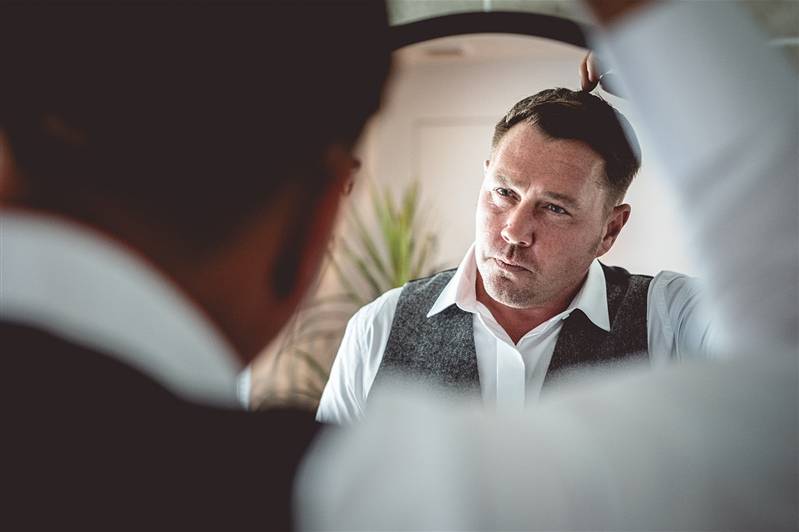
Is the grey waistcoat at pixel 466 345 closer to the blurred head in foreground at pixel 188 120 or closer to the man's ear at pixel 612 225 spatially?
the man's ear at pixel 612 225

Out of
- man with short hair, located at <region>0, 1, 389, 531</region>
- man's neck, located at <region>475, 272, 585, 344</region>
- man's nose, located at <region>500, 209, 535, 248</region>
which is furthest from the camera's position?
man's neck, located at <region>475, 272, 585, 344</region>

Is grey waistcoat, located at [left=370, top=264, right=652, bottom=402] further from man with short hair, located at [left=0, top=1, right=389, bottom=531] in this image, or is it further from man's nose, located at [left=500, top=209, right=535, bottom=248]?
man with short hair, located at [left=0, top=1, right=389, bottom=531]

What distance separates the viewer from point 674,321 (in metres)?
1.62

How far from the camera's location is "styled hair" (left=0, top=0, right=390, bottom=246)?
369mm

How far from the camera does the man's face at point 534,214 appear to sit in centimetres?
160

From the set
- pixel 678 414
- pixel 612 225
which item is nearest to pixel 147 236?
pixel 678 414

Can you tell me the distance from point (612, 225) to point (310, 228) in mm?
1453

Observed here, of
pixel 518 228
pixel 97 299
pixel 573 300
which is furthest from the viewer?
pixel 573 300

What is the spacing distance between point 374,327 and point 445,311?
0.17m

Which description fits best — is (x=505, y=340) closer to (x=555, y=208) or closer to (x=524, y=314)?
(x=524, y=314)

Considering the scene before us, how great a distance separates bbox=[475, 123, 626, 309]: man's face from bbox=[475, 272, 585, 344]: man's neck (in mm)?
40

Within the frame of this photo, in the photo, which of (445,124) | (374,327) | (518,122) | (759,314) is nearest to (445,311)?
(374,327)

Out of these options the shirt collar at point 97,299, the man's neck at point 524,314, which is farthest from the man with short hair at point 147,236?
the man's neck at point 524,314

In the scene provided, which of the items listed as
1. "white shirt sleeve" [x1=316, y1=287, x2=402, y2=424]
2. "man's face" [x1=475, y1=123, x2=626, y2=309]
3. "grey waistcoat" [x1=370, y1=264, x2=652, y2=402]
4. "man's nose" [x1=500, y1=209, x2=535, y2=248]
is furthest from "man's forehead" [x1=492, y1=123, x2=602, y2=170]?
"white shirt sleeve" [x1=316, y1=287, x2=402, y2=424]
